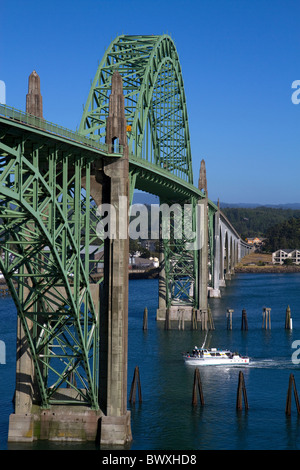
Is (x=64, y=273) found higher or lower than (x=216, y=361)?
higher

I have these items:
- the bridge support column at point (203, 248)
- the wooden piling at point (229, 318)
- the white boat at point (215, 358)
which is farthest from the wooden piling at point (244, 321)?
the white boat at point (215, 358)

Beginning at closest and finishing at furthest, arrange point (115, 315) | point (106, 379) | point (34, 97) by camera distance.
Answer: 1. point (115, 315)
2. point (106, 379)
3. point (34, 97)

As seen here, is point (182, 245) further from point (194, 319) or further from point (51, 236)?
point (51, 236)

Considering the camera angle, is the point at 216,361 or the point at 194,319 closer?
the point at 216,361

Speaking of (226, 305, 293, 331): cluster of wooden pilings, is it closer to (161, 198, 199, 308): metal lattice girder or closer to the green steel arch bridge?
(161, 198, 199, 308): metal lattice girder

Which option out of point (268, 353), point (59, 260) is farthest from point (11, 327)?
point (59, 260)

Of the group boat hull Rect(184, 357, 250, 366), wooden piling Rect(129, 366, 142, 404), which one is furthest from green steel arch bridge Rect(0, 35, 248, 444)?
boat hull Rect(184, 357, 250, 366)

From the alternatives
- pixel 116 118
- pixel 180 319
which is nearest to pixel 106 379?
pixel 116 118

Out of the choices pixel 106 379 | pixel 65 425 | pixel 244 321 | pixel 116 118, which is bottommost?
pixel 65 425

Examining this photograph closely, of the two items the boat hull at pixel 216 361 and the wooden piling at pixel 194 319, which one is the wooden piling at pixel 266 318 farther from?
the boat hull at pixel 216 361
